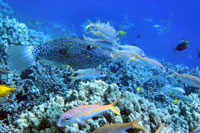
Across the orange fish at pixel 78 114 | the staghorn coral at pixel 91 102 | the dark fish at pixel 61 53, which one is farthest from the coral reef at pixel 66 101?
the dark fish at pixel 61 53

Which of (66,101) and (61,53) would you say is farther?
(66,101)

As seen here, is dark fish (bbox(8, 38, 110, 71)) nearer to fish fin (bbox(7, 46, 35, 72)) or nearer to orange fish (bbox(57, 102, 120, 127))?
fish fin (bbox(7, 46, 35, 72))

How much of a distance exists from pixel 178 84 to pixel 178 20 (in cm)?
9701

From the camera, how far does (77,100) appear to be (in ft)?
12.2

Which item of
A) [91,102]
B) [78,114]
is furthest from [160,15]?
Result: [78,114]

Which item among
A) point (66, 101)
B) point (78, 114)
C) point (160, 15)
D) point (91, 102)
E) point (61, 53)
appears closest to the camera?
point (78, 114)

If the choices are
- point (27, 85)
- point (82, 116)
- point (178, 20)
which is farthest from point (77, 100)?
point (178, 20)

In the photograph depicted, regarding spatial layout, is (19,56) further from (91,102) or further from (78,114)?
(91,102)

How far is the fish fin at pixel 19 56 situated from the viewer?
2.88 metres

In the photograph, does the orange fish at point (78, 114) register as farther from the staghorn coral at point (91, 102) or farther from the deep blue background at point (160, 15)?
the deep blue background at point (160, 15)

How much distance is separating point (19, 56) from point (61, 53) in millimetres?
768

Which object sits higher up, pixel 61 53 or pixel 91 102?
pixel 61 53

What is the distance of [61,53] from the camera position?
9.24ft

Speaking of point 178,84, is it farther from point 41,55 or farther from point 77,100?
point 41,55
